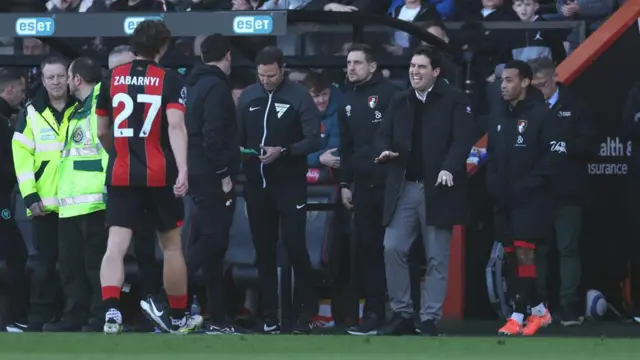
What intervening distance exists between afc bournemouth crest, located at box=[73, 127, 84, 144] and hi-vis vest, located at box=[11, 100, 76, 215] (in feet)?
1.06

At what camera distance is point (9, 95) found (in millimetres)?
12570

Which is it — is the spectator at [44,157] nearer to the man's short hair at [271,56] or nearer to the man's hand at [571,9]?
the man's short hair at [271,56]

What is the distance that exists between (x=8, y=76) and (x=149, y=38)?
2790 mm

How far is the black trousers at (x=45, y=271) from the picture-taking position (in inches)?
467

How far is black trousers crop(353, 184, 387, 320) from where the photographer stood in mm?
11828

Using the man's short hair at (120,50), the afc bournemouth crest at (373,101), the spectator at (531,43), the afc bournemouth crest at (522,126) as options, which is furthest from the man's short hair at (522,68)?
the man's short hair at (120,50)

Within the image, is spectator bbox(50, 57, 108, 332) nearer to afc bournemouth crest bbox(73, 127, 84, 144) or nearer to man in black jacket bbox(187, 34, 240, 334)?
afc bournemouth crest bbox(73, 127, 84, 144)

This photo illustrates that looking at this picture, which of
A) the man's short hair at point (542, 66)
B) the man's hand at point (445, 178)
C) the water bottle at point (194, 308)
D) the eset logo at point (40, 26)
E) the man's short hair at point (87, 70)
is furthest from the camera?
the man's short hair at point (542, 66)

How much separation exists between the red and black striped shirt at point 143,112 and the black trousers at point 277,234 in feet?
4.96

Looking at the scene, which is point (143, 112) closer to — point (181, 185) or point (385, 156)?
point (181, 185)

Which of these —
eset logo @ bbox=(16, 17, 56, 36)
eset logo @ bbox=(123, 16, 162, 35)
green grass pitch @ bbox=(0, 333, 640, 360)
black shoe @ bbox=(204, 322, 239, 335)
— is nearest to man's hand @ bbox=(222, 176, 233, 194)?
black shoe @ bbox=(204, 322, 239, 335)

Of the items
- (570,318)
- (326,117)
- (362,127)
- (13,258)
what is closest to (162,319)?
(13,258)

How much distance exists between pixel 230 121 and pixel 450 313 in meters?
2.79

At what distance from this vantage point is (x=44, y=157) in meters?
11.8
